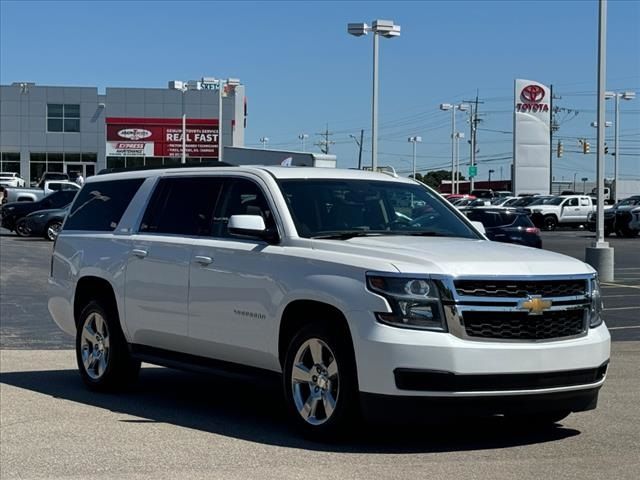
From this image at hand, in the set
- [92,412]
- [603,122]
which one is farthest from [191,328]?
[603,122]

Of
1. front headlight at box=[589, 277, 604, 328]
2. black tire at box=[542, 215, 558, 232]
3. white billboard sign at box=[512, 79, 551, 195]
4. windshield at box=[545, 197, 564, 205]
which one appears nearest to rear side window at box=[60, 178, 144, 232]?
front headlight at box=[589, 277, 604, 328]

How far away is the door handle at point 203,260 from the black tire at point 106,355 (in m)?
1.51

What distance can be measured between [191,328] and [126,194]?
6.46 feet

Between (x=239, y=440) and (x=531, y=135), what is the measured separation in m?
56.0

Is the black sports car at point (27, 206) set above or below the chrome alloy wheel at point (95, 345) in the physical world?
above

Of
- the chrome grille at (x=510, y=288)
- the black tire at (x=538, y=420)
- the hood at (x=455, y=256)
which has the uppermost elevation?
the hood at (x=455, y=256)

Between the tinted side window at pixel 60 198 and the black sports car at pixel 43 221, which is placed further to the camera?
the tinted side window at pixel 60 198

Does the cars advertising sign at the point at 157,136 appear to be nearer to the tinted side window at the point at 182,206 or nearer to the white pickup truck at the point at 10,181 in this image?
the white pickup truck at the point at 10,181

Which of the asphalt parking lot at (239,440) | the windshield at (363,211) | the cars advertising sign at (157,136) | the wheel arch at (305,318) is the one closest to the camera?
the asphalt parking lot at (239,440)

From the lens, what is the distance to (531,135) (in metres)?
61.6

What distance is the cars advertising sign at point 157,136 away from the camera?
8072 cm

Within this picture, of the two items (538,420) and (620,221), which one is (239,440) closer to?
(538,420)

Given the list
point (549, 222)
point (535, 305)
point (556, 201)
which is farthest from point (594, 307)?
point (556, 201)

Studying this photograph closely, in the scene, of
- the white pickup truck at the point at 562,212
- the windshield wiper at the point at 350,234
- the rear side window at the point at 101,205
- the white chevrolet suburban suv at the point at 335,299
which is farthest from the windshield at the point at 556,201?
the windshield wiper at the point at 350,234
